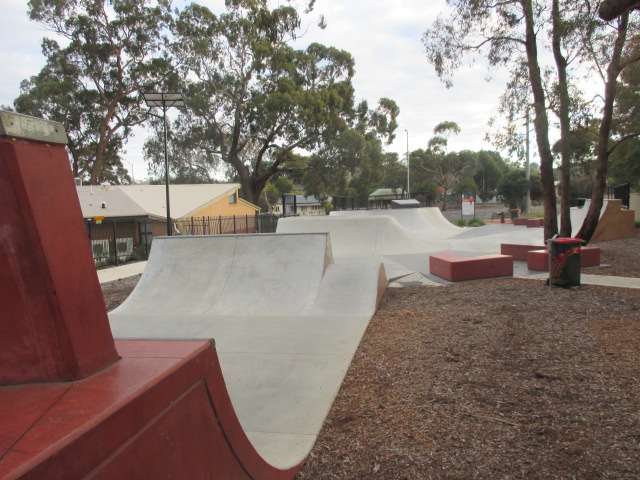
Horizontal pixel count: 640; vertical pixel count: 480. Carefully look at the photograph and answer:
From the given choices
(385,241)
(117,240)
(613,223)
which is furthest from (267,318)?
(117,240)

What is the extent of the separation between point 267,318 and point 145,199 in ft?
100

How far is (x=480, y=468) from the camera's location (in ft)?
8.82

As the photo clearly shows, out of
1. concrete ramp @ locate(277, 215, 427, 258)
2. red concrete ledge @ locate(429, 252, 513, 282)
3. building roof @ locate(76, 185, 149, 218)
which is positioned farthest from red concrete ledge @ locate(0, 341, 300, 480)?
building roof @ locate(76, 185, 149, 218)

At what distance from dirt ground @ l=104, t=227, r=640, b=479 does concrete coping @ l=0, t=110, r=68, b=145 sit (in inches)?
95.7

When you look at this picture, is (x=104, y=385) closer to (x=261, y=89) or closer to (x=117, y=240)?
(x=117, y=240)

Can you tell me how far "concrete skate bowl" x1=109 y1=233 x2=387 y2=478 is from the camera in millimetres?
3516

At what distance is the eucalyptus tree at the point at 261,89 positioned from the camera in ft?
116

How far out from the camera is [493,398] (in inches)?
142

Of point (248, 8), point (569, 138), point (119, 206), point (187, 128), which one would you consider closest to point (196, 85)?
point (187, 128)

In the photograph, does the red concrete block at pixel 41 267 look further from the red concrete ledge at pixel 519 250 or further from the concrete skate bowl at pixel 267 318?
the red concrete ledge at pixel 519 250

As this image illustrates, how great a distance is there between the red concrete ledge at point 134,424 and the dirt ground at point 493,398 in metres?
0.97

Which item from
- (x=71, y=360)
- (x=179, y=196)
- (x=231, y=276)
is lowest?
(x=231, y=276)

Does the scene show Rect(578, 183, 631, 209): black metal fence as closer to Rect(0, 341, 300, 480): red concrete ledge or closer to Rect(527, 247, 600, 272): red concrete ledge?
Rect(527, 247, 600, 272): red concrete ledge

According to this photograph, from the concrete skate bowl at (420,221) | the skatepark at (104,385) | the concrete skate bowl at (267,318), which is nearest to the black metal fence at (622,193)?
the concrete skate bowl at (420,221)
